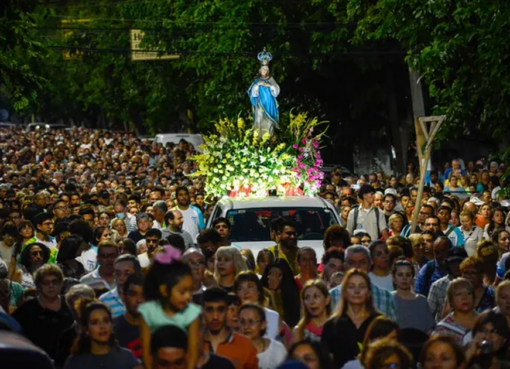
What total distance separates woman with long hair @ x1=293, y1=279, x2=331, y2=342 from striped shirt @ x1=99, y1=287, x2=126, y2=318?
136 cm

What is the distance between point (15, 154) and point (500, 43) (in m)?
31.4

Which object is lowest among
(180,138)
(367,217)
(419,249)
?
(419,249)

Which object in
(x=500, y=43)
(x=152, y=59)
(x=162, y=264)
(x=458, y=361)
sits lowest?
(x=458, y=361)

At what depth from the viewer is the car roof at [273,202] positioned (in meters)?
18.0

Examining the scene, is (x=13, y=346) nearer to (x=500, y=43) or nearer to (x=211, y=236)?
(x=211, y=236)

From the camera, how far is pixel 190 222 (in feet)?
64.4

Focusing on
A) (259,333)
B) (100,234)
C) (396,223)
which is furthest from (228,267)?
(396,223)

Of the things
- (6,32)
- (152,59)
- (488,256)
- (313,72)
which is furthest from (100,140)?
(488,256)

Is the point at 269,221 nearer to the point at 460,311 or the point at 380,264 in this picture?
the point at 380,264

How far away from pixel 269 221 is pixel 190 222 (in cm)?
219

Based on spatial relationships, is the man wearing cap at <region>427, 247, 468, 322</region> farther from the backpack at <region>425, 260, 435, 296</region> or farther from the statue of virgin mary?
the statue of virgin mary

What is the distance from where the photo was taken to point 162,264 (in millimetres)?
8906

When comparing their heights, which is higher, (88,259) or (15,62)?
(15,62)

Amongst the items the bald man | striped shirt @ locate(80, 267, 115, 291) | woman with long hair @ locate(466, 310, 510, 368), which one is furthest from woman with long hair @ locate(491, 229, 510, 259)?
woman with long hair @ locate(466, 310, 510, 368)
